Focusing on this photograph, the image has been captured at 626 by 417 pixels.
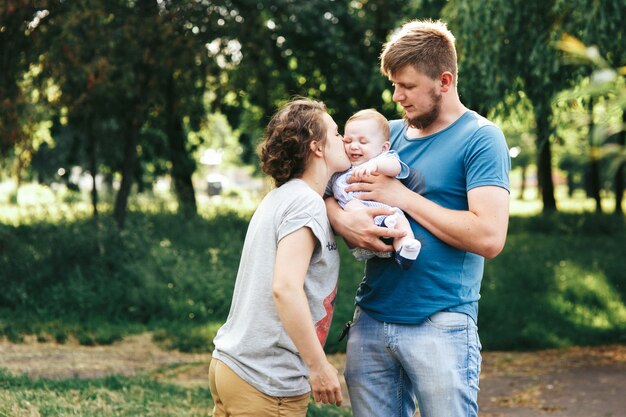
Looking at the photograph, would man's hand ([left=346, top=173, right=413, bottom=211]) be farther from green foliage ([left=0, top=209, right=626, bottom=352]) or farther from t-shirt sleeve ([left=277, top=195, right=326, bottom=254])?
green foliage ([left=0, top=209, right=626, bottom=352])

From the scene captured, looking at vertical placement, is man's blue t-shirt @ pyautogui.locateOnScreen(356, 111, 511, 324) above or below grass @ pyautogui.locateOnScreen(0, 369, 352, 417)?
above

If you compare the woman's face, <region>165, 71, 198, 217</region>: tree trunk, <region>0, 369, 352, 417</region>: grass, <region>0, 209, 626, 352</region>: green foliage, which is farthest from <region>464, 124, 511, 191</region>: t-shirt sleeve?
<region>165, 71, 198, 217</region>: tree trunk

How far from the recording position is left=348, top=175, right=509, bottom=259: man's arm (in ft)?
8.87

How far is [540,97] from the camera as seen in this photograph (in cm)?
981

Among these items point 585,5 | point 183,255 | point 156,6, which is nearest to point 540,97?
point 585,5

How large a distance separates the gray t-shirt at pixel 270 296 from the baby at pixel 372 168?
0.19m

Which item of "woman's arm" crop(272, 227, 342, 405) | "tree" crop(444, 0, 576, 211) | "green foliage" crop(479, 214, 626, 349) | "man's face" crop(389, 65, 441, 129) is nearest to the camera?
"woman's arm" crop(272, 227, 342, 405)

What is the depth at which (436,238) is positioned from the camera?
2.80m

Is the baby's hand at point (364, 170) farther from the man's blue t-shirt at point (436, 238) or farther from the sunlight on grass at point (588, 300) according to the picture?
the sunlight on grass at point (588, 300)

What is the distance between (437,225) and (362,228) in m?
0.24

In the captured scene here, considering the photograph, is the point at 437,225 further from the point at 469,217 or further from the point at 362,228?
the point at 362,228

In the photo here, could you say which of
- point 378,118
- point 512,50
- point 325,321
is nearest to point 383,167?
point 378,118

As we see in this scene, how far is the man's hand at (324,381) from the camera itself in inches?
103

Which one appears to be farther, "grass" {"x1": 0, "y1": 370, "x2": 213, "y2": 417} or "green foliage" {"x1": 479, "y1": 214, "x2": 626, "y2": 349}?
"green foliage" {"x1": 479, "y1": 214, "x2": 626, "y2": 349}
